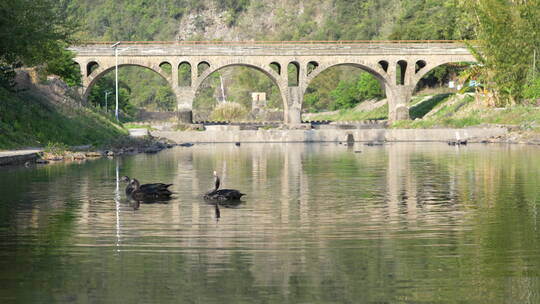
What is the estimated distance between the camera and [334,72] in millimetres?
175750

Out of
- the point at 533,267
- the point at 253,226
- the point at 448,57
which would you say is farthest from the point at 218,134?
the point at 533,267

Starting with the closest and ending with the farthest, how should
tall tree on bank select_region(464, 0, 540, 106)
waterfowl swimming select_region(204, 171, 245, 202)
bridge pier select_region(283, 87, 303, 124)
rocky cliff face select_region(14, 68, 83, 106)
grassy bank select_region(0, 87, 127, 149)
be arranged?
waterfowl swimming select_region(204, 171, 245, 202)
grassy bank select_region(0, 87, 127, 149)
rocky cliff face select_region(14, 68, 83, 106)
tall tree on bank select_region(464, 0, 540, 106)
bridge pier select_region(283, 87, 303, 124)

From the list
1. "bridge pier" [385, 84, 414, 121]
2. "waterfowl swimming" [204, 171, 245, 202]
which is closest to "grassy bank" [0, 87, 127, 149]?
"waterfowl swimming" [204, 171, 245, 202]

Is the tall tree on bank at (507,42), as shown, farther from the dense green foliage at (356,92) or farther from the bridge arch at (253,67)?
the dense green foliage at (356,92)

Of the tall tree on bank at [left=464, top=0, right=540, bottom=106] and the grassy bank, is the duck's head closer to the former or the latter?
the grassy bank

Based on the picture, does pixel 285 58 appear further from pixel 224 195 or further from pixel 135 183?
pixel 224 195

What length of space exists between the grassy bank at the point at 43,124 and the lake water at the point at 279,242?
1834cm

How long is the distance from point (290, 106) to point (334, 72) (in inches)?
2575

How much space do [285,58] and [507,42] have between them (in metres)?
34.6

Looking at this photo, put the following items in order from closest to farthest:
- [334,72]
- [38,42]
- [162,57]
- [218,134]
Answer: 1. [38,42]
2. [218,134]
3. [162,57]
4. [334,72]

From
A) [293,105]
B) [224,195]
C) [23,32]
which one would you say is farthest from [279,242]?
[293,105]

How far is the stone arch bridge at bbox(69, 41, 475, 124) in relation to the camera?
10600cm

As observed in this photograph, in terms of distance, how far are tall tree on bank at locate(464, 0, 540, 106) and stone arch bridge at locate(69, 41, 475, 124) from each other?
24.7 m

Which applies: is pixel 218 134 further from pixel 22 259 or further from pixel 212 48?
pixel 22 259
